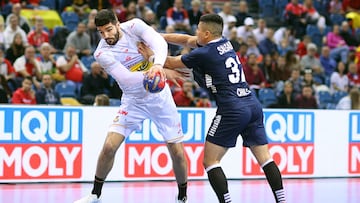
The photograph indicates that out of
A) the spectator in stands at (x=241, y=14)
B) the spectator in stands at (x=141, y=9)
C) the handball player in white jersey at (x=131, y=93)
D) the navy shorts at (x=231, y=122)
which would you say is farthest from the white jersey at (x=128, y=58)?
the spectator in stands at (x=241, y=14)

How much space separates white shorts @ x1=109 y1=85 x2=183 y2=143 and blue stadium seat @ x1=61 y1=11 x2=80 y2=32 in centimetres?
954

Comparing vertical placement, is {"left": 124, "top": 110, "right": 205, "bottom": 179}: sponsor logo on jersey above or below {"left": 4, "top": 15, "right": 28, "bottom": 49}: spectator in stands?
below

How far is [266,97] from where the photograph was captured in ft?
59.7

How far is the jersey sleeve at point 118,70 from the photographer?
9.54 m

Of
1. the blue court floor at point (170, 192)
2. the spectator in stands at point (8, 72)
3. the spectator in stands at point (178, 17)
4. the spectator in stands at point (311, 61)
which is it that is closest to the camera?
the blue court floor at point (170, 192)

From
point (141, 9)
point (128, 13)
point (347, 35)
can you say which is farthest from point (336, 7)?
point (128, 13)

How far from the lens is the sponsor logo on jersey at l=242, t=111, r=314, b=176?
1472 cm

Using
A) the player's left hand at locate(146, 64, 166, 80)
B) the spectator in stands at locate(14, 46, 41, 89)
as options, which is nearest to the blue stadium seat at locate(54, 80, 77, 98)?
the spectator in stands at locate(14, 46, 41, 89)

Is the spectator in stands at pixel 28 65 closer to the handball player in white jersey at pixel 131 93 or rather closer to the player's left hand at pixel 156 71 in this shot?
the handball player in white jersey at pixel 131 93

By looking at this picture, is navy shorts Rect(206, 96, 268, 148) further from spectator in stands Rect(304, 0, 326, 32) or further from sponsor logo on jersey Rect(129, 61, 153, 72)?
spectator in stands Rect(304, 0, 326, 32)

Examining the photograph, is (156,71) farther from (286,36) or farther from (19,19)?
(286,36)

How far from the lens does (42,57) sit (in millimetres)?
17188

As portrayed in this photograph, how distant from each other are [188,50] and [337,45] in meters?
5.98

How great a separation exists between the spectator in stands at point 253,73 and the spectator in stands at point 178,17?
182cm
